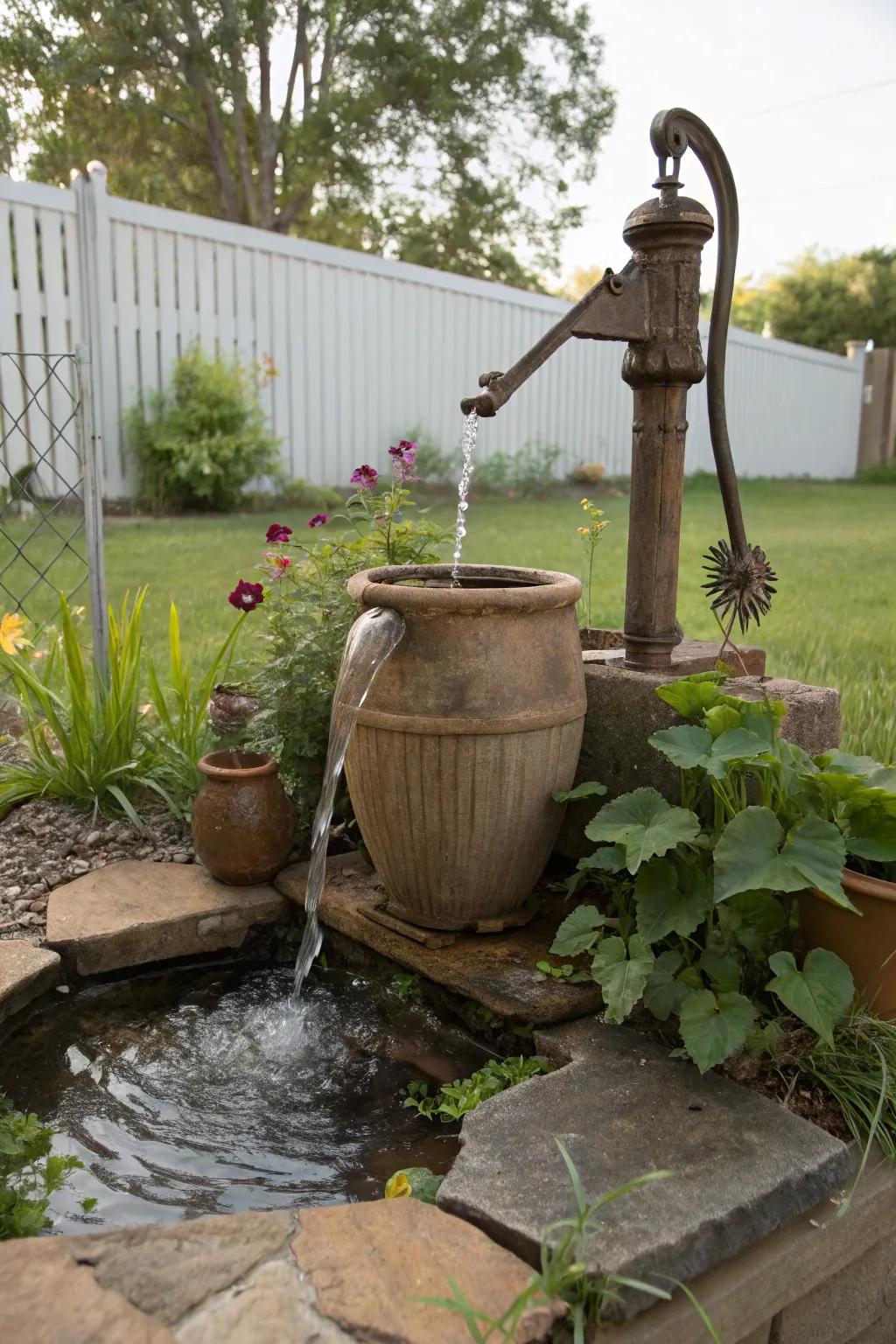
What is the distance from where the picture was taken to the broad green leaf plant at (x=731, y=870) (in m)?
1.58

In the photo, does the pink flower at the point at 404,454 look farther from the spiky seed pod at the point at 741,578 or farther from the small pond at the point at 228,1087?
the small pond at the point at 228,1087

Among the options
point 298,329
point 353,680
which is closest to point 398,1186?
point 353,680

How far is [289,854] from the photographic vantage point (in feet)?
8.59

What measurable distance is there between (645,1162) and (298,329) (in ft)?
24.5

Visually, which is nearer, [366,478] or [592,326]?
[592,326]

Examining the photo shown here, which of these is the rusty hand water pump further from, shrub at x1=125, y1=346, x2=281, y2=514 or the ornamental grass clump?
shrub at x1=125, y1=346, x2=281, y2=514

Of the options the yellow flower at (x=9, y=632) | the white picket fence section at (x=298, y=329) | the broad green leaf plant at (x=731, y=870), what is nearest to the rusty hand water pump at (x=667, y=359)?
the broad green leaf plant at (x=731, y=870)

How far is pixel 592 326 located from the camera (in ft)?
6.86

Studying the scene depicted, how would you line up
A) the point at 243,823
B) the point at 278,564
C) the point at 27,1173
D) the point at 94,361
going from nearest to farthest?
1. the point at 27,1173
2. the point at 243,823
3. the point at 278,564
4. the point at 94,361

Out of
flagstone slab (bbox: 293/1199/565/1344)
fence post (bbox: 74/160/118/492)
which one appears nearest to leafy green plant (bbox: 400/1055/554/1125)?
flagstone slab (bbox: 293/1199/565/1344)

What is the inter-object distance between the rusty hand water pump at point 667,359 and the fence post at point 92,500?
1.71 m

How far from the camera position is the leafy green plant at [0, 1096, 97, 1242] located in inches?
55.5

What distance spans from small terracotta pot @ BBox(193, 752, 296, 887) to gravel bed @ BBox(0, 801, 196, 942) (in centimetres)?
26

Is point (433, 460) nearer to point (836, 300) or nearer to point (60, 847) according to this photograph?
point (60, 847)
